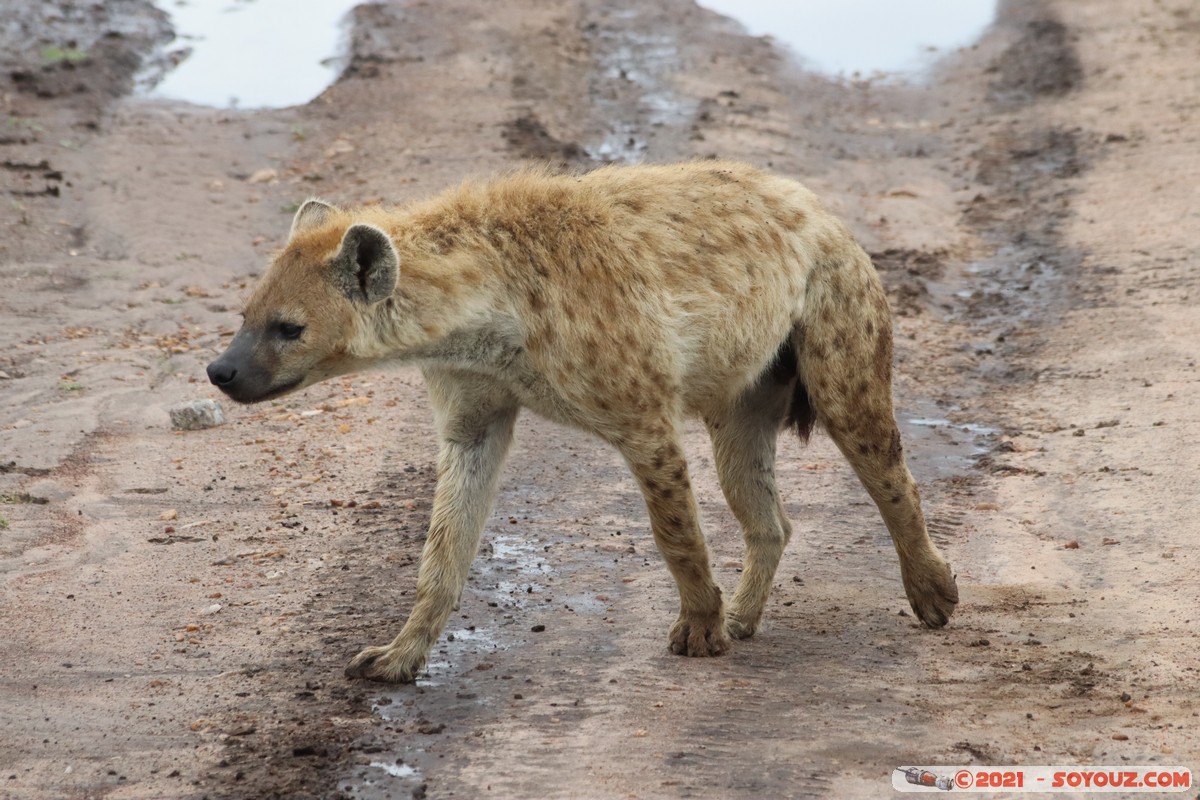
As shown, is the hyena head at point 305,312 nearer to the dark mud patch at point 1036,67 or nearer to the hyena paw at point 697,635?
the hyena paw at point 697,635

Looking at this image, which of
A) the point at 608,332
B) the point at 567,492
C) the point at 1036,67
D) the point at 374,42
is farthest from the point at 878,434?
the point at 374,42

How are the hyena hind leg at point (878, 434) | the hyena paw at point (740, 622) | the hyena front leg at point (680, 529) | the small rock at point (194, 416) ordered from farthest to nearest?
the small rock at point (194, 416), the hyena paw at point (740, 622), the hyena hind leg at point (878, 434), the hyena front leg at point (680, 529)

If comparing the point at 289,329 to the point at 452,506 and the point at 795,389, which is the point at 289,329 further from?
the point at 795,389

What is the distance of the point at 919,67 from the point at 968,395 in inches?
278

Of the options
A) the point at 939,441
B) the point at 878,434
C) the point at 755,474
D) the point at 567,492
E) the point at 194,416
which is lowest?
the point at 194,416

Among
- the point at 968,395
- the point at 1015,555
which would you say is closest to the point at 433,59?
the point at 968,395

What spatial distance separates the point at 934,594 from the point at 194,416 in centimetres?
319

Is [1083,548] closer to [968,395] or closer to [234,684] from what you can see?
[968,395]

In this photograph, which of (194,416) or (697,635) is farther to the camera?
(194,416)

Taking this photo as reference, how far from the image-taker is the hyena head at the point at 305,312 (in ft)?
11.3

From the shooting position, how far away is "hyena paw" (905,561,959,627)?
13.5ft

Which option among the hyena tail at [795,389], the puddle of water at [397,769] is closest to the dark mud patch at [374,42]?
the hyena tail at [795,389]

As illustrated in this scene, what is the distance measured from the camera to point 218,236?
8.53 m

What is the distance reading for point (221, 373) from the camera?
11.2 feet
